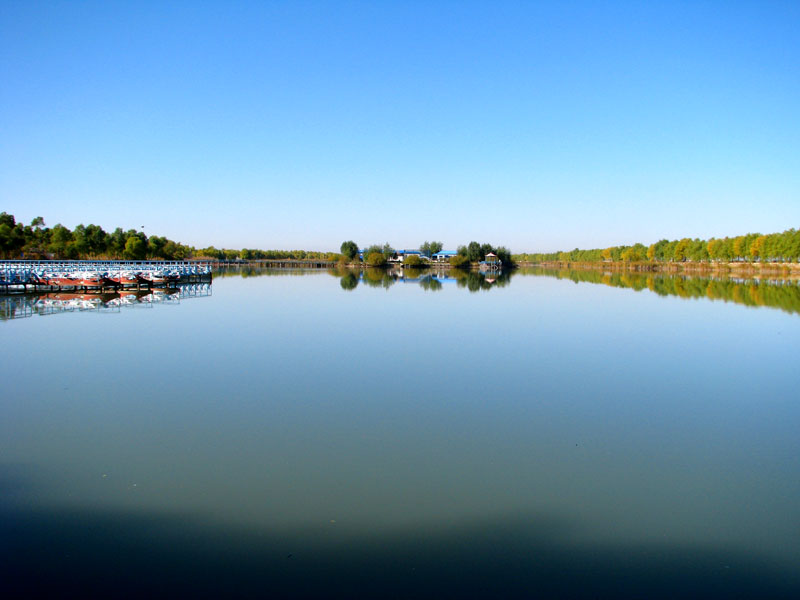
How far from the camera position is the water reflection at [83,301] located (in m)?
16.1

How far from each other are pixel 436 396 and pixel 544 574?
4.08m

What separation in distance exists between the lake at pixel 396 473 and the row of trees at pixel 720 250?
5190cm

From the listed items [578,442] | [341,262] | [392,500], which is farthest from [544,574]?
[341,262]

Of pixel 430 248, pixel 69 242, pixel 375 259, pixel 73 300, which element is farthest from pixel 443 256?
pixel 73 300

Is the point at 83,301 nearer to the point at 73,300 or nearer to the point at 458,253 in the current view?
the point at 73,300

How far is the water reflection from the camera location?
1614 cm

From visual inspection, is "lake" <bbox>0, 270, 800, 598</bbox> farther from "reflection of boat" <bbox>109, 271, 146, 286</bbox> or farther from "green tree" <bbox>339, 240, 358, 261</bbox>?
"green tree" <bbox>339, 240, 358, 261</bbox>

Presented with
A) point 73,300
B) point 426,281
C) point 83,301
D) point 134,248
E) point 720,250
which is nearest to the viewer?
point 83,301

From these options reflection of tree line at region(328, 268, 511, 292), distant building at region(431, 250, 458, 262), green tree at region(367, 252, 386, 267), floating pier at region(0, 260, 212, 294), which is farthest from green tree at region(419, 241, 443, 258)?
floating pier at region(0, 260, 212, 294)

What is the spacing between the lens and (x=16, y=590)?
10.1 ft

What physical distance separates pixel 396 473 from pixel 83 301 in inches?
735

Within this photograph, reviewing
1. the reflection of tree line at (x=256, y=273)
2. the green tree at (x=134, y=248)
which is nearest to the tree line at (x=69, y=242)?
the green tree at (x=134, y=248)

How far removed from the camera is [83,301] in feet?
63.1

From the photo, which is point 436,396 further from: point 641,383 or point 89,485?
point 89,485
